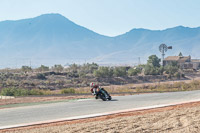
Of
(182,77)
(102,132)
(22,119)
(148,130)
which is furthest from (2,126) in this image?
(182,77)

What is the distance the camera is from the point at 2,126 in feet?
47.0

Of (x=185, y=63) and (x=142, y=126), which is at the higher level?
(x=185, y=63)

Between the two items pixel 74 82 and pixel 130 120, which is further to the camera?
pixel 74 82

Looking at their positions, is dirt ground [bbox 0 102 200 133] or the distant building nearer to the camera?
dirt ground [bbox 0 102 200 133]

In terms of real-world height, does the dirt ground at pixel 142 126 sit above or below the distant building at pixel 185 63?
below

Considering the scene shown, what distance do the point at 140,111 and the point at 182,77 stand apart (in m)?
62.4

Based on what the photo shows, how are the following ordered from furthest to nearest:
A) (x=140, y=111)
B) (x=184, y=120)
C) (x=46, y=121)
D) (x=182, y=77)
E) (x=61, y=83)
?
(x=182, y=77) < (x=61, y=83) < (x=140, y=111) < (x=46, y=121) < (x=184, y=120)

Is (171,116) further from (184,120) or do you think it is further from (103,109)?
(103,109)

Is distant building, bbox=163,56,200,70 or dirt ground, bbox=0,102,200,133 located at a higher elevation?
distant building, bbox=163,56,200,70

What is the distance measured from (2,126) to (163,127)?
23.1 ft

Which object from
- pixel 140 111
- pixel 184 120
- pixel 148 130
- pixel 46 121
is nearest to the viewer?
pixel 148 130

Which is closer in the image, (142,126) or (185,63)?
(142,126)

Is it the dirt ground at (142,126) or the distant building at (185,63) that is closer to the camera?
the dirt ground at (142,126)

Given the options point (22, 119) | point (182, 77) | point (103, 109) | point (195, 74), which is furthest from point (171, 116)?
point (195, 74)
